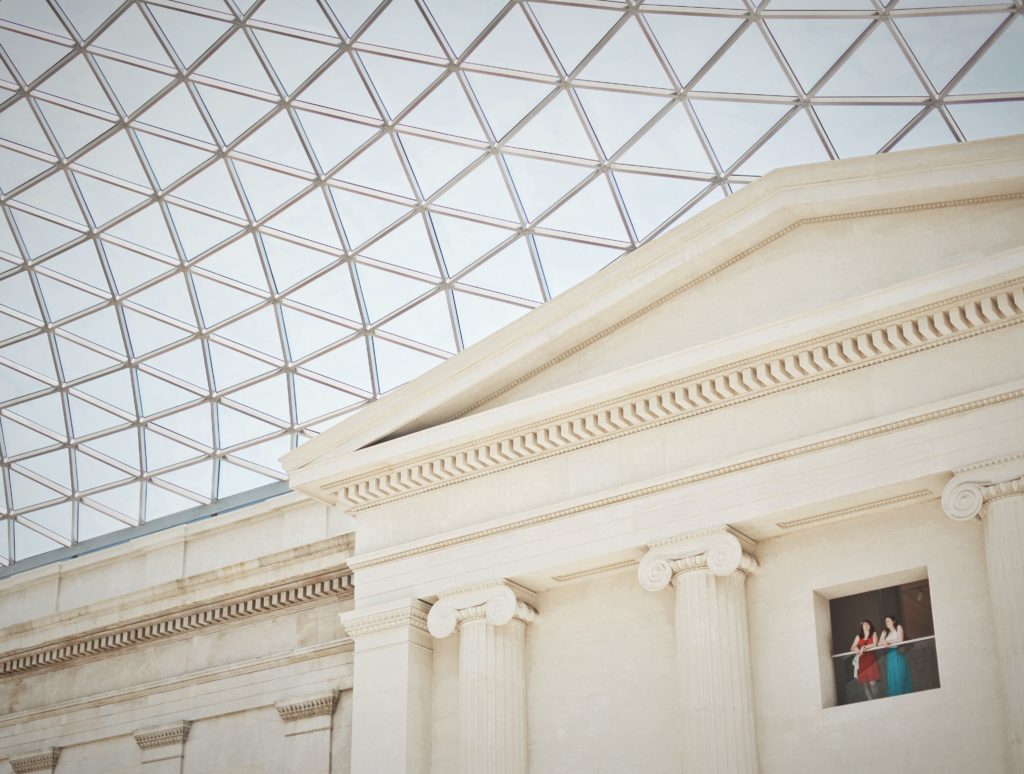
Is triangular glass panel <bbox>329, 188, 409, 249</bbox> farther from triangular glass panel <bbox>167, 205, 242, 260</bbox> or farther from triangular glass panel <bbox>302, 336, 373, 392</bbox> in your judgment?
triangular glass panel <bbox>167, 205, 242, 260</bbox>

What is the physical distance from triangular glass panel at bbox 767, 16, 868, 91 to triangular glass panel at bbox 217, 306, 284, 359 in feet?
46.4

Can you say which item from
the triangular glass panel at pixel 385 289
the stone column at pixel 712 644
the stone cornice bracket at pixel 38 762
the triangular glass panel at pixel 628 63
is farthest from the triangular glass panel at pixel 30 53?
the stone column at pixel 712 644

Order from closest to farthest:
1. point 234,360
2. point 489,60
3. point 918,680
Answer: point 918,680
point 489,60
point 234,360

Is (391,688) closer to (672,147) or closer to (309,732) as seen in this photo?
(309,732)

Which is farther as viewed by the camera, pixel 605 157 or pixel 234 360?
pixel 234 360

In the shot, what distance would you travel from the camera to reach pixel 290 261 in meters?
34.4

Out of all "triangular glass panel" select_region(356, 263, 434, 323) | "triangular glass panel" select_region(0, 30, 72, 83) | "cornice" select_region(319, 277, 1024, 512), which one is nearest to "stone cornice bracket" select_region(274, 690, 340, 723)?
"cornice" select_region(319, 277, 1024, 512)

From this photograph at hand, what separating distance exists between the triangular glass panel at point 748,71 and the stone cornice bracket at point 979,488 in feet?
36.1

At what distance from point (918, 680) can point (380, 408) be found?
33.6ft

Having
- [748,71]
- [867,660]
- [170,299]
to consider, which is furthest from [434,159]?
[867,660]

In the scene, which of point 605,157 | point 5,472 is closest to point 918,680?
point 605,157

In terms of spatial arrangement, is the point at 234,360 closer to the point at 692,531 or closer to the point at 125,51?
the point at 125,51

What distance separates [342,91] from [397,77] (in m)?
1.38

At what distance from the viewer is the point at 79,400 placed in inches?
1505
